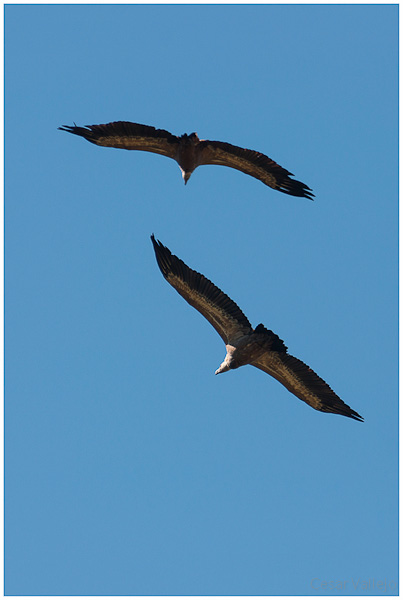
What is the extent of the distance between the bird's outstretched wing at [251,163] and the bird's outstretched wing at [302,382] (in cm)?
390

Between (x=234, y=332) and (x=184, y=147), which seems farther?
(x=184, y=147)

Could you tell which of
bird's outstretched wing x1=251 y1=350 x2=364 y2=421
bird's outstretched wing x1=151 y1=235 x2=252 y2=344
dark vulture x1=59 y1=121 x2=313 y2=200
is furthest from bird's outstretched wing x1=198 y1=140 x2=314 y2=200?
bird's outstretched wing x1=251 y1=350 x2=364 y2=421

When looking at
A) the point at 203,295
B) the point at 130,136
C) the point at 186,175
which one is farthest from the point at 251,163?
the point at 203,295

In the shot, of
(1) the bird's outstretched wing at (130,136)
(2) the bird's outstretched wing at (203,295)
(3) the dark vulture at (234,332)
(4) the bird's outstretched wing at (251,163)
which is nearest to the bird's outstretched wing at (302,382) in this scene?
(3) the dark vulture at (234,332)

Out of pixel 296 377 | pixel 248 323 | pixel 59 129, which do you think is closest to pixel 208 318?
pixel 248 323

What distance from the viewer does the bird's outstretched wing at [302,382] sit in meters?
17.2

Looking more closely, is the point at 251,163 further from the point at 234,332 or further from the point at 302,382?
the point at 302,382

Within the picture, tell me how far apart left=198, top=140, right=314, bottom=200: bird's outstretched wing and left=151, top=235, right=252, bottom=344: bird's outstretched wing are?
2.58 meters

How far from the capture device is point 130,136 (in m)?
18.2

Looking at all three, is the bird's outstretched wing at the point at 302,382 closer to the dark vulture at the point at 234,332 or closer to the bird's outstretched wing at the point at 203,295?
the dark vulture at the point at 234,332

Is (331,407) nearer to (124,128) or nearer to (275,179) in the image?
(275,179)

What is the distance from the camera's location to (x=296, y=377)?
1753cm

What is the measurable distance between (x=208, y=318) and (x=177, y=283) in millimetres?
958

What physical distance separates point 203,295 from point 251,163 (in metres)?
3.45
